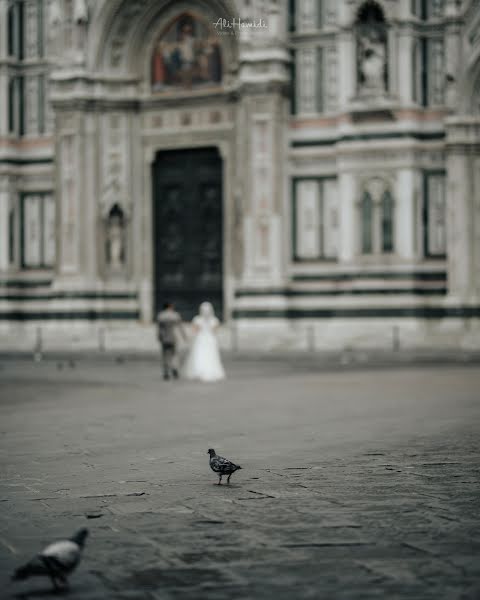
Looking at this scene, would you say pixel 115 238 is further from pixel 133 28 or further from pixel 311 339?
Answer: pixel 311 339

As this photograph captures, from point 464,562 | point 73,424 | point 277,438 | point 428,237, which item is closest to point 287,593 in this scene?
point 464,562

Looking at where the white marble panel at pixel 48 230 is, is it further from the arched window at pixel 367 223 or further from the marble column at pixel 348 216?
the arched window at pixel 367 223

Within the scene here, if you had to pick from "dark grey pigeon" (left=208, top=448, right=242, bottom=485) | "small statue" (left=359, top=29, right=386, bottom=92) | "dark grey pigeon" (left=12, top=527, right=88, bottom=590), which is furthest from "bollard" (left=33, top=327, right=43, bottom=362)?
"dark grey pigeon" (left=12, top=527, right=88, bottom=590)

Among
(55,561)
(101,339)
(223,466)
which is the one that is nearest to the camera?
(55,561)

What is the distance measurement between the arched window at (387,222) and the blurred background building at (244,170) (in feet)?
0.12

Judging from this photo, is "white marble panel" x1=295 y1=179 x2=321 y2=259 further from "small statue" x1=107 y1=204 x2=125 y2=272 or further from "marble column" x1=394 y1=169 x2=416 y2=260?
"small statue" x1=107 y1=204 x2=125 y2=272

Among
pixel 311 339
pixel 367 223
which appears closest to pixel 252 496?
pixel 311 339

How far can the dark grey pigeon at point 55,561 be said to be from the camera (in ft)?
16.2

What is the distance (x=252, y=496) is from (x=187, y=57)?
2596 centimetres

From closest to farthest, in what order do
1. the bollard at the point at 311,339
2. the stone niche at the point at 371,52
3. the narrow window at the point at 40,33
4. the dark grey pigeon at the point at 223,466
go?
1. the dark grey pigeon at the point at 223,466
2. the bollard at the point at 311,339
3. the stone niche at the point at 371,52
4. the narrow window at the point at 40,33

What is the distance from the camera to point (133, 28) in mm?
32719

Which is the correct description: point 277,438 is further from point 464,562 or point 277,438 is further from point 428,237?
point 428,237

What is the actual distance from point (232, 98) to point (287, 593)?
27165 mm

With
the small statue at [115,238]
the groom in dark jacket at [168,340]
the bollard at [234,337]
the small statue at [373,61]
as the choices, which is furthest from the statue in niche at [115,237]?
the groom in dark jacket at [168,340]
